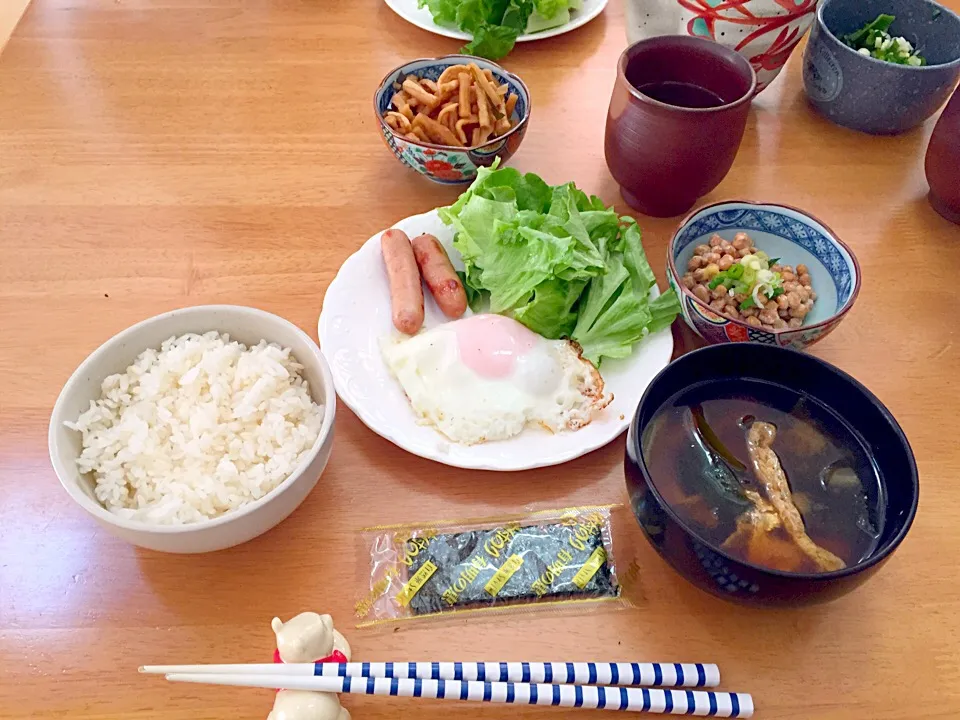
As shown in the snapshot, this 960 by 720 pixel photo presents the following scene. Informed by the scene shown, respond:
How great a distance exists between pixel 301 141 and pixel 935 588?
158cm

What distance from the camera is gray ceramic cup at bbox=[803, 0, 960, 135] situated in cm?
171

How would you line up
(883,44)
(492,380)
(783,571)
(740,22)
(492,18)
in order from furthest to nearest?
(492,18)
(883,44)
(740,22)
(492,380)
(783,571)

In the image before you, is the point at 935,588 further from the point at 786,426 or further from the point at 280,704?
the point at 280,704

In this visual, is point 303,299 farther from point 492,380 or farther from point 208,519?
point 208,519

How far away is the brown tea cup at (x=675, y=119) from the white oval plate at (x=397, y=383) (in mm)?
277

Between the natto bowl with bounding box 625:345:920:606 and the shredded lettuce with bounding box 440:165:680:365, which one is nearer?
the natto bowl with bounding box 625:345:920:606

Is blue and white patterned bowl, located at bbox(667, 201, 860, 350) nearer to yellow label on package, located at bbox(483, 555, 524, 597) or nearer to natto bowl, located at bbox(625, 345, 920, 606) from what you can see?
natto bowl, located at bbox(625, 345, 920, 606)

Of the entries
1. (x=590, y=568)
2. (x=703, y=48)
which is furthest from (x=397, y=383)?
(x=703, y=48)

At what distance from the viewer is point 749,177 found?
1764mm

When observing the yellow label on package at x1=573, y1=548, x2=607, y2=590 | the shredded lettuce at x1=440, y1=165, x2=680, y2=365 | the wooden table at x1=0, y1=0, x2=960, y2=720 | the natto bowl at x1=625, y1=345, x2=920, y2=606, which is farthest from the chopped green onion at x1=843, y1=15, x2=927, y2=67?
the yellow label on package at x1=573, y1=548, x2=607, y2=590

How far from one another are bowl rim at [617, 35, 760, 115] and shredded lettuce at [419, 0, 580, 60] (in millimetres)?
616

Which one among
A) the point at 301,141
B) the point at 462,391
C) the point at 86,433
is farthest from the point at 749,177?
the point at 86,433

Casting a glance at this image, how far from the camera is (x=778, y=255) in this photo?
57.3 inches

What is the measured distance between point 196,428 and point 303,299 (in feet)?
1.41
